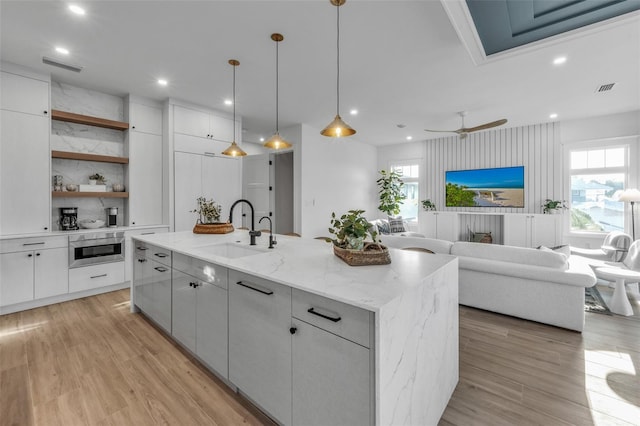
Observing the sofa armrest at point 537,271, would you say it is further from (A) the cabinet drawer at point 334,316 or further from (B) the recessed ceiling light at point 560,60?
(A) the cabinet drawer at point 334,316

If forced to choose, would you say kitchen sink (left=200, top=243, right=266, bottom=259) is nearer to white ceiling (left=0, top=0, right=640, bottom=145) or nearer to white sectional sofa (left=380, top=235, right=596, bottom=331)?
white ceiling (left=0, top=0, right=640, bottom=145)

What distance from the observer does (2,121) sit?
3.18 metres

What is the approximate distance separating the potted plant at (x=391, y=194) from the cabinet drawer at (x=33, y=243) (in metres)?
6.34

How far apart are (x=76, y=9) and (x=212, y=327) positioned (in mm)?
2861

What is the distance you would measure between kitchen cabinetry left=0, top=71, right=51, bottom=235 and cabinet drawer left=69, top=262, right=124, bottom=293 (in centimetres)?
70

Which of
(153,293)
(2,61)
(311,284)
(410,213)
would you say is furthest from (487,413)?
(410,213)

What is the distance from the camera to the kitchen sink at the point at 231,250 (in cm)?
231

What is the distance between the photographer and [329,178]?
246 inches

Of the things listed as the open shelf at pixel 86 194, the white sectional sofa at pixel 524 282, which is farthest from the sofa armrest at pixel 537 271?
the open shelf at pixel 86 194

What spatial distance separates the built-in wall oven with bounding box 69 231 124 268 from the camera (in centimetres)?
351

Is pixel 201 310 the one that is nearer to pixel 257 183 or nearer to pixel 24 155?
pixel 24 155

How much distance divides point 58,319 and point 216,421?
103 inches

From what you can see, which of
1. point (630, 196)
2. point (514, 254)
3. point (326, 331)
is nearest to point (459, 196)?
point (630, 196)

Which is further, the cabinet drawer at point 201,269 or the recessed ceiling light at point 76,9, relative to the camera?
the recessed ceiling light at point 76,9
